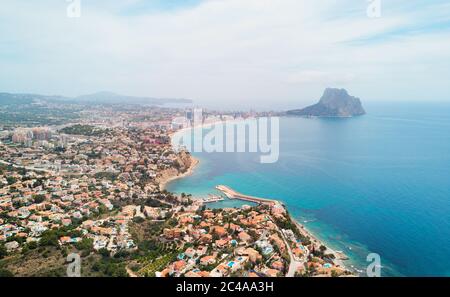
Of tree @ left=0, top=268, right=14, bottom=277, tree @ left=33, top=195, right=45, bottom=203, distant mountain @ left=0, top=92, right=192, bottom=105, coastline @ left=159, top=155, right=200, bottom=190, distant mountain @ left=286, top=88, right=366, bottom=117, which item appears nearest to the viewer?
tree @ left=0, top=268, right=14, bottom=277

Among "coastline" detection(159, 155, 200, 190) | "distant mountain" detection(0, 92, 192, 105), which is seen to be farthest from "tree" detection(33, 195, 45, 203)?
"distant mountain" detection(0, 92, 192, 105)

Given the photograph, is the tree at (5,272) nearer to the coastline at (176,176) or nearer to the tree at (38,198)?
the tree at (38,198)

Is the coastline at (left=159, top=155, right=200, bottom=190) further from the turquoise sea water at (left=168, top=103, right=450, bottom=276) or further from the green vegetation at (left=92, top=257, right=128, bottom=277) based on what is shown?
the green vegetation at (left=92, top=257, right=128, bottom=277)

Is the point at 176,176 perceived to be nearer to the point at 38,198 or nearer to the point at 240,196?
the point at 240,196

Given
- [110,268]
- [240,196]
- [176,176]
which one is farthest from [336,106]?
[110,268]

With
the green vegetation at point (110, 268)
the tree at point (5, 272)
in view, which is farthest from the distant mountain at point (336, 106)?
the tree at point (5, 272)

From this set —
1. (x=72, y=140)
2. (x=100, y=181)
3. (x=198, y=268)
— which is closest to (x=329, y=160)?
(x=100, y=181)
